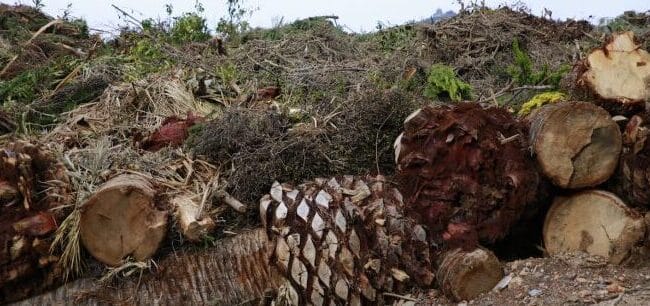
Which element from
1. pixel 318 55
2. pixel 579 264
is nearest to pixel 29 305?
pixel 579 264

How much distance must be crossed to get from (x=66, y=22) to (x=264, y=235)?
5178mm

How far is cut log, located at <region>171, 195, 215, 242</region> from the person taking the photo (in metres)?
3.45

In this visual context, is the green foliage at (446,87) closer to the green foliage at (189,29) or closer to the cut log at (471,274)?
the cut log at (471,274)

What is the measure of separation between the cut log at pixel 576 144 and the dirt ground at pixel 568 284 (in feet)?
1.34

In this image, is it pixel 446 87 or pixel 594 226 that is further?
pixel 446 87

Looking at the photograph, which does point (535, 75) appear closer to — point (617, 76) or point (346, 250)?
point (617, 76)

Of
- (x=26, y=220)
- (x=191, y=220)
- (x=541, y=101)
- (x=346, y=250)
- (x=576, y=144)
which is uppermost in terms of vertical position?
(x=541, y=101)

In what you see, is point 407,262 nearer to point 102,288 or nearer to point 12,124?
point 102,288

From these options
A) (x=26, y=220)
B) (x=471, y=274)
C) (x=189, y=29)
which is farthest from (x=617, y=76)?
(x=189, y=29)

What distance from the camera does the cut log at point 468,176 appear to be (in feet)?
10.9

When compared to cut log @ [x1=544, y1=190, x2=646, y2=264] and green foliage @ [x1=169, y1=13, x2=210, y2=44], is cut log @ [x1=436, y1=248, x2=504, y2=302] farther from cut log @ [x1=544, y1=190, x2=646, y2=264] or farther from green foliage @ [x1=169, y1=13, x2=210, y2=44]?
green foliage @ [x1=169, y1=13, x2=210, y2=44]

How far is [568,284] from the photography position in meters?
3.04

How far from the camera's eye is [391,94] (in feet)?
12.9

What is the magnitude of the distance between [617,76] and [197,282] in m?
2.51
